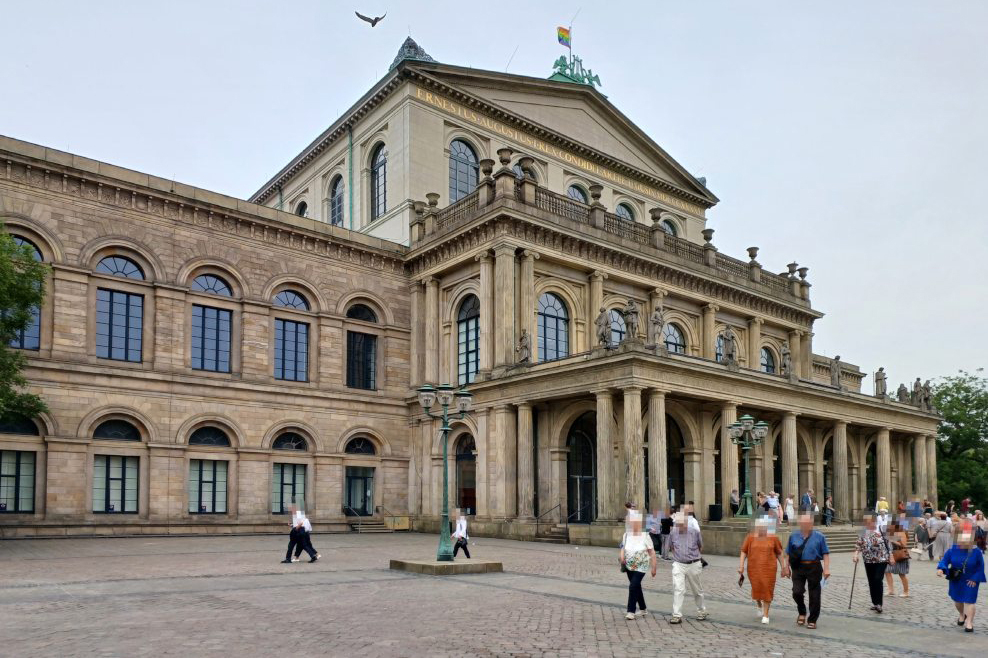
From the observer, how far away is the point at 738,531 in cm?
2583

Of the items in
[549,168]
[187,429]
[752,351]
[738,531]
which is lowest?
[738,531]

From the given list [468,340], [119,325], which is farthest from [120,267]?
[468,340]

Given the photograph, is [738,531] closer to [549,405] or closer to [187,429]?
[549,405]

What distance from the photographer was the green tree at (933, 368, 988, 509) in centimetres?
5347

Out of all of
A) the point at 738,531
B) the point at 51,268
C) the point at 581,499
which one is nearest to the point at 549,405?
the point at 581,499

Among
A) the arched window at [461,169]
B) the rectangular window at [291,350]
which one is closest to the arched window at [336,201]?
the arched window at [461,169]

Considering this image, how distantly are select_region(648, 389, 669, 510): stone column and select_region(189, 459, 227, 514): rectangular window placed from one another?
15.0 metres

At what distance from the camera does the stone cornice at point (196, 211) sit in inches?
1132

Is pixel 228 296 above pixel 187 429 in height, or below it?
above

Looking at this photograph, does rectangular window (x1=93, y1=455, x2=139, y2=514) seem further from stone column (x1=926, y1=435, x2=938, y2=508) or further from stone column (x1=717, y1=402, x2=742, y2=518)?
stone column (x1=926, y1=435, x2=938, y2=508)

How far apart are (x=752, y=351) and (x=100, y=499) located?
30.6 m

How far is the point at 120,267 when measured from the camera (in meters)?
30.7

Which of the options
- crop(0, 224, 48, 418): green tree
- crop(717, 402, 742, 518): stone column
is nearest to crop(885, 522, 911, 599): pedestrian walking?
crop(717, 402, 742, 518): stone column

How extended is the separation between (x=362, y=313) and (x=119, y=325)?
10.00 m
